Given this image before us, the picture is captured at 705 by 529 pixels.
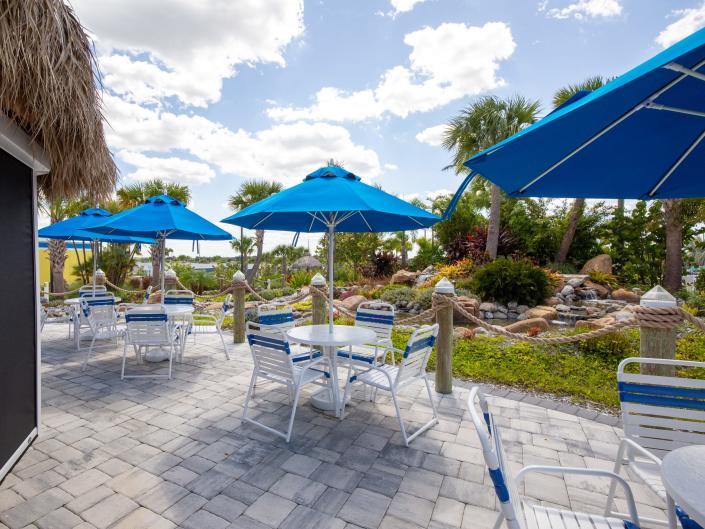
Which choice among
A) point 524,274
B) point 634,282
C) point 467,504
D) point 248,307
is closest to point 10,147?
point 467,504

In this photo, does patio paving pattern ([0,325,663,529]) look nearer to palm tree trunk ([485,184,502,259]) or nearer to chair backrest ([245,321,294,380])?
chair backrest ([245,321,294,380])

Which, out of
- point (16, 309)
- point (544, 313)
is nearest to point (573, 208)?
point (544, 313)

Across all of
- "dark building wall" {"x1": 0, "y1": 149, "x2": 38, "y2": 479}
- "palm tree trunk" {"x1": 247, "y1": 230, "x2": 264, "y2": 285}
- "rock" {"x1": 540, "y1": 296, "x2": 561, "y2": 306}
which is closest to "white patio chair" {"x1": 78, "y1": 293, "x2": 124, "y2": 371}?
"dark building wall" {"x1": 0, "y1": 149, "x2": 38, "y2": 479}

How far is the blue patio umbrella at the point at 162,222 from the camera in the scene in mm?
4559

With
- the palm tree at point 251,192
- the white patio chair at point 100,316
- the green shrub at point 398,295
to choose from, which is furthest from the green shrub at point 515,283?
the palm tree at point 251,192

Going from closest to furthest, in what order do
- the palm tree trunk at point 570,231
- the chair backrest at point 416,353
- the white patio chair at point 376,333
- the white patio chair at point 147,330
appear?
the chair backrest at point 416,353 < the white patio chair at point 376,333 < the white patio chair at point 147,330 < the palm tree trunk at point 570,231

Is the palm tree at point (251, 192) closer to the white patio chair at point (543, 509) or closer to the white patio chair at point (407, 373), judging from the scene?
the white patio chair at point (407, 373)

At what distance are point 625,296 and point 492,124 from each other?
7.81 metres

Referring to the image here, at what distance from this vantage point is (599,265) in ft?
44.5

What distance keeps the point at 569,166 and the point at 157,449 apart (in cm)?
370

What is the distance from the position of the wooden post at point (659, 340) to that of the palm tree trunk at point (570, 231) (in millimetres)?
13079

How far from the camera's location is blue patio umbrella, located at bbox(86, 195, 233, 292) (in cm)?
456

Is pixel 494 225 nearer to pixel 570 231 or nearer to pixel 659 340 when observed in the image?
pixel 570 231

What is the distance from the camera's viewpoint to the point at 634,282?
1336cm
